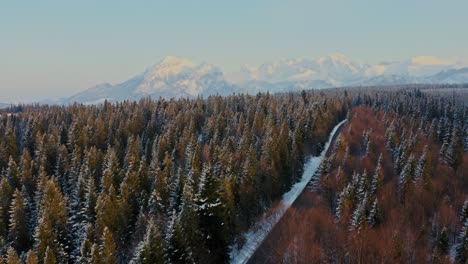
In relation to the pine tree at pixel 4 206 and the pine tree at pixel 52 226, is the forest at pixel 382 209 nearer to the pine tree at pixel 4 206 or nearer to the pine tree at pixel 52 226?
the pine tree at pixel 52 226

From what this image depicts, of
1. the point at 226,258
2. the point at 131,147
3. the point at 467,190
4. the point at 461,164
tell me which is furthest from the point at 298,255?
the point at 461,164

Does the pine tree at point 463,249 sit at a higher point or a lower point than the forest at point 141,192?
lower

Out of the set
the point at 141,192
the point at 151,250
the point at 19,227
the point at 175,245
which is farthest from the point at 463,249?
the point at 19,227

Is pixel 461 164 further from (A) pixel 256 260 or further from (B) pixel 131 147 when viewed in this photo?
(B) pixel 131 147

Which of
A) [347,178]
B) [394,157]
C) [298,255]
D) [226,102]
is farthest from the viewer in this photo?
[226,102]

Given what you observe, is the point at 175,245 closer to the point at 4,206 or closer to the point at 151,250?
→ the point at 151,250

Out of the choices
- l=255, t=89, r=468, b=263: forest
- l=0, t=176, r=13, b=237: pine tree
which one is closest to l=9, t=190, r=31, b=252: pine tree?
l=0, t=176, r=13, b=237: pine tree

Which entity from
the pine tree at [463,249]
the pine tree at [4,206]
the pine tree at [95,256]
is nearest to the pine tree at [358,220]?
the pine tree at [463,249]
